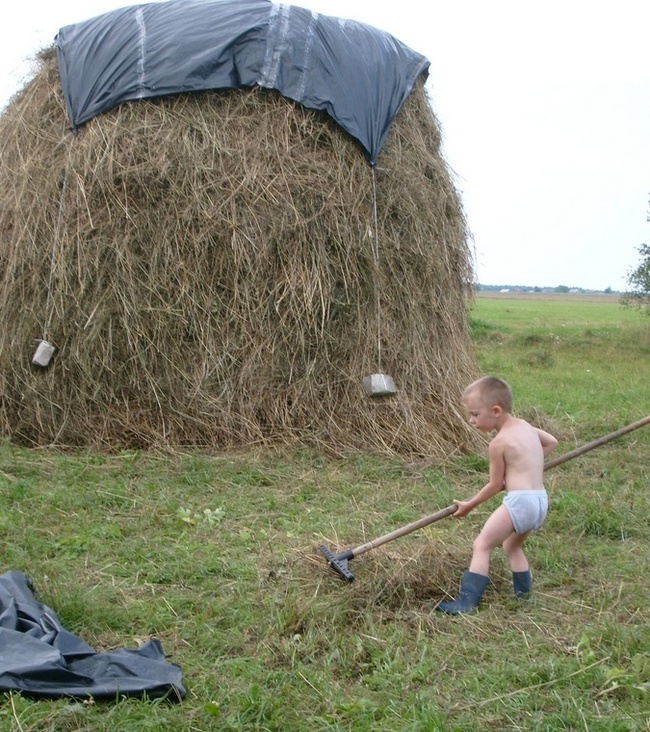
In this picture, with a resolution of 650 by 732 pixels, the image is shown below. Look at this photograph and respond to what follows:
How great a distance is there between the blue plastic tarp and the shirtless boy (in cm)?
386

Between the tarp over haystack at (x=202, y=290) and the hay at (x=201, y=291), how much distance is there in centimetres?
1

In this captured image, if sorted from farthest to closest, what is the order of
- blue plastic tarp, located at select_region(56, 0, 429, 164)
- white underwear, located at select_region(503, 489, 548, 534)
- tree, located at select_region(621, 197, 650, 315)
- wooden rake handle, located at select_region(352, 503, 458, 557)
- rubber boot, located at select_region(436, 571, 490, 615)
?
tree, located at select_region(621, 197, 650, 315)
blue plastic tarp, located at select_region(56, 0, 429, 164)
wooden rake handle, located at select_region(352, 503, 458, 557)
white underwear, located at select_region(503, 489, 548, 534)
rubber boot, located at select_region(436, 571, 490, 615)

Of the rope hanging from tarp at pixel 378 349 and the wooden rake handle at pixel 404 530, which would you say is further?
the rope hanging from tarp at pixel 378 349

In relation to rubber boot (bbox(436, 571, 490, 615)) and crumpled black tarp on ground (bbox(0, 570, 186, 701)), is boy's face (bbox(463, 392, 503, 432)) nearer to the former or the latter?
rubber boot (bbox(436, 571, 490, 615))

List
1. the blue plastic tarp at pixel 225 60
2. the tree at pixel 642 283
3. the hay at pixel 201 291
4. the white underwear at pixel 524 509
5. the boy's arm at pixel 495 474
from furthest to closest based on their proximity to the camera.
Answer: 1. the tree at pixel 642 283
2. the blue plastic tarp at pixel 225 60
3. the hay at pixel 201 291
4. the boy's arm at pixel 495 474
5. the white underwear at pixel 524 509

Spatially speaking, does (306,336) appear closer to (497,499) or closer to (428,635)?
(497,499)

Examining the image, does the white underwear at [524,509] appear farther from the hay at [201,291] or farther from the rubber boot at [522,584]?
the hay at [201,291]

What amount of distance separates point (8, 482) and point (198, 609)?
8.39ft

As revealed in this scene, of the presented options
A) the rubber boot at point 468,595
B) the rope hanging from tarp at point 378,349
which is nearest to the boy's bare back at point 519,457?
the rubber boot at point 468,595

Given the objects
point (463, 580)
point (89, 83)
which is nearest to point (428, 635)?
point (463, 580)

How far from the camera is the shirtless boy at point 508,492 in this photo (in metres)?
3.99

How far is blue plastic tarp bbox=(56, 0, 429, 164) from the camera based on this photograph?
724 centimetres

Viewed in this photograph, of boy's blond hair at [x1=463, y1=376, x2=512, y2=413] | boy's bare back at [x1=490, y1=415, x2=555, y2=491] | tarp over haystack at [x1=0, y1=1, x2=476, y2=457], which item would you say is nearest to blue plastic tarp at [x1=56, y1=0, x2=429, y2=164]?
tarp over haystack at [x1=0, y1=1, x2=476, y2=457]

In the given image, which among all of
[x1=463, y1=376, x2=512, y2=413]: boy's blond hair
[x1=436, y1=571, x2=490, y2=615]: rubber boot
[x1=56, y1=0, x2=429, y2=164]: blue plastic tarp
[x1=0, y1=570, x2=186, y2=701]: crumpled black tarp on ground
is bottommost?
[x1=0, y1=570, x2=186, y2=701]: crumpled black tarp on ground
